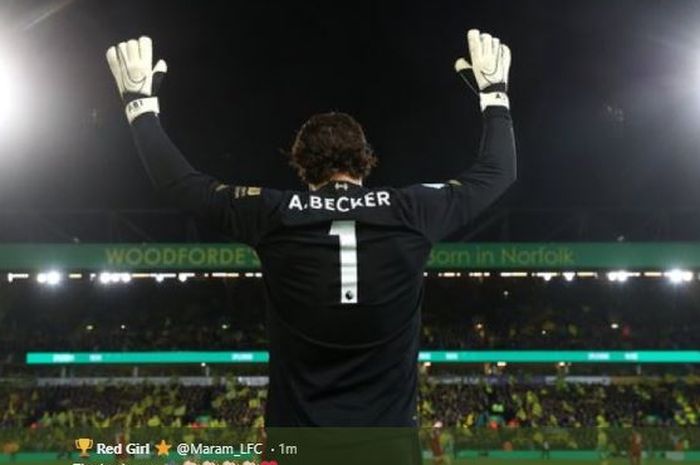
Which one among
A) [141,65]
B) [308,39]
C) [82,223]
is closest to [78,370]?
[82,223]

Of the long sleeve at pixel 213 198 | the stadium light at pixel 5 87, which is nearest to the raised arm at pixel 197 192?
the long sleeve at pixel 213 198

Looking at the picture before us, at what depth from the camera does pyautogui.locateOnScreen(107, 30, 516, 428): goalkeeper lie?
1809 millimetres

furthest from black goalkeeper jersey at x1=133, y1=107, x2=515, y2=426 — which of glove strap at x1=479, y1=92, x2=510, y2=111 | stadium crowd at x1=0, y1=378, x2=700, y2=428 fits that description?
stadium crowd at x1=0, y1=378, x2=700, y2=428

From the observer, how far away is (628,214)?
2511cm

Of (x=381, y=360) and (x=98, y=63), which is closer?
(x=381, y=360)

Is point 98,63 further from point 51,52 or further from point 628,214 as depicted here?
point 628,214

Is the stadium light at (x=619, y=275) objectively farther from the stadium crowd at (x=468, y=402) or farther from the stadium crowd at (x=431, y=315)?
the stadium crowd at (x=468, y=402)

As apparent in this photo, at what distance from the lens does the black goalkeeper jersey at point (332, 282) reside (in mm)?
1808

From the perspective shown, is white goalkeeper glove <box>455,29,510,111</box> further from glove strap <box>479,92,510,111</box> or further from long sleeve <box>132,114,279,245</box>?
long sleeve <box>132,114,279,245</box>

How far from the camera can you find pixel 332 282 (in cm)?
181

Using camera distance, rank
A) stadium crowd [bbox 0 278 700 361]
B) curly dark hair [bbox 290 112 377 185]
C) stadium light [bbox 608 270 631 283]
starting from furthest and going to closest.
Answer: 1. stadium crowd [bbox 0 278 700 361]
2. stadium light [bbox 608 270 631 283]
3. curly dark hair [bbox 290 112 377 185]

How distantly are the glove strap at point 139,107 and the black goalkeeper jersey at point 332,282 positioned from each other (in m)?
0.14

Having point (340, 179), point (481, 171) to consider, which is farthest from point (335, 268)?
point (481, 171)

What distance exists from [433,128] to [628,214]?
11.0m
